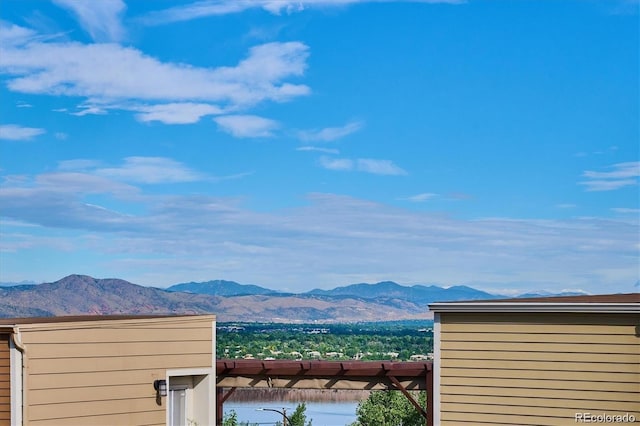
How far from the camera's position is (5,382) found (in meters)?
9.57

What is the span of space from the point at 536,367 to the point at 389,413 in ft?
144

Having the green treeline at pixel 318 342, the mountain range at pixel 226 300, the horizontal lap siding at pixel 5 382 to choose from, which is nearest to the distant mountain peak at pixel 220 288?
the mountain range at pixel 226 300

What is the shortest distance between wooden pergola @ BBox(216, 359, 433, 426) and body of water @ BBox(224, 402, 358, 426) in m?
44.1

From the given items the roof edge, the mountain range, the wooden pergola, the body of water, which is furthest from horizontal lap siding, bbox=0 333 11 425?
the mountain range

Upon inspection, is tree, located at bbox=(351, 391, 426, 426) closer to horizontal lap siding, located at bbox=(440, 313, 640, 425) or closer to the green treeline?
the green treeline

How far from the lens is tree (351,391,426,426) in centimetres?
5203

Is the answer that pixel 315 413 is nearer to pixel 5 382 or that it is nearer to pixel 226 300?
pixel 226 300

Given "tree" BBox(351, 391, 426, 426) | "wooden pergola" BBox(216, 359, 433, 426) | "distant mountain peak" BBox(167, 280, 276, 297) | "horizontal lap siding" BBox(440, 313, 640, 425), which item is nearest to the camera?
"horizontal lap siding" BBox(440, 313, 640, 425)

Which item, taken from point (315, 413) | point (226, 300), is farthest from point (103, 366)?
point (226, 300)

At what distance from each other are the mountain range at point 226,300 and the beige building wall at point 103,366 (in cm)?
6114

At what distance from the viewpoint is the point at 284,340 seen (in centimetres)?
7688

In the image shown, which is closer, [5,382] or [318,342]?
[5,382]

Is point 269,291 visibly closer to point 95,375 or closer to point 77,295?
point 77,295

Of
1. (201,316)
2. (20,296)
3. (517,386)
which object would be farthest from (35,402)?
(20,296)
